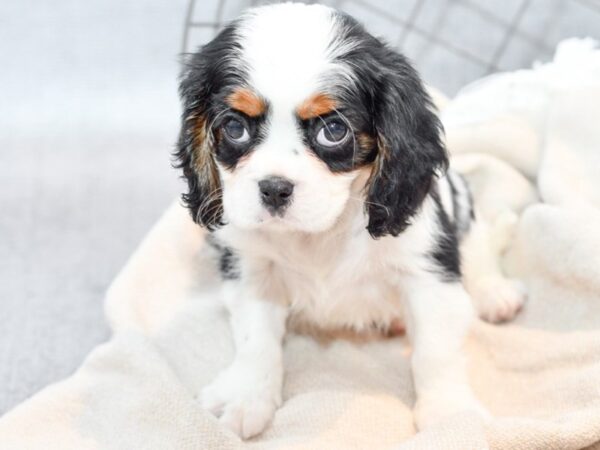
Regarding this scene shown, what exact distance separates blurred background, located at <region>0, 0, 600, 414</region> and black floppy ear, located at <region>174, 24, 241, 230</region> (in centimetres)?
92

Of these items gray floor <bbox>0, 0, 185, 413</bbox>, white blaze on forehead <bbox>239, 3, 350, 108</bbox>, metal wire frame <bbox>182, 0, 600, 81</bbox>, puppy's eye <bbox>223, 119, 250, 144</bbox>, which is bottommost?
gray floor <bbox>0, 0, 185, 413</bbox>

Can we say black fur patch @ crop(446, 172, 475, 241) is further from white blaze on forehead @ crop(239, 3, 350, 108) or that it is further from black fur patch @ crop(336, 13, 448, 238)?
white blaze on forehead @ crop(239, 3, 350, 108)

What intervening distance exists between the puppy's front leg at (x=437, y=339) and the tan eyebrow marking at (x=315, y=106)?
61 centimetres

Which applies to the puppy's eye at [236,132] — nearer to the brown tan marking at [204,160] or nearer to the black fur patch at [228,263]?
the brown tan marking at [204,160]

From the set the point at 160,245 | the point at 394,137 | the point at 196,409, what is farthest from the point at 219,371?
the point at 394,137

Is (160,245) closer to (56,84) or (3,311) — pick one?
(3,311)

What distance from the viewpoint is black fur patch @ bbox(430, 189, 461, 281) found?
7.91 feet

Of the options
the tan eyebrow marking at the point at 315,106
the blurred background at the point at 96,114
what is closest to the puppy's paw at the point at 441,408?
the tan eyebrow marking at the point at 315,106

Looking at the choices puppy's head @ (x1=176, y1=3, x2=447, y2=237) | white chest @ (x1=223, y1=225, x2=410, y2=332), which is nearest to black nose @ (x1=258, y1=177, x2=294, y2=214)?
puppy's head @ (x1=176, y1=3, x2=447, y2=237)

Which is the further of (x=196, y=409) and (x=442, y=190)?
(x=442, y=190)

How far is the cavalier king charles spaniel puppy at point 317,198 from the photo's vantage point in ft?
6.57

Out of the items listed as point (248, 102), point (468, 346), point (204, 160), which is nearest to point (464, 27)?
point (468, 346)

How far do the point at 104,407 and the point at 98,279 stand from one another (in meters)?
1.08

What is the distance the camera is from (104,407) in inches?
94.7
